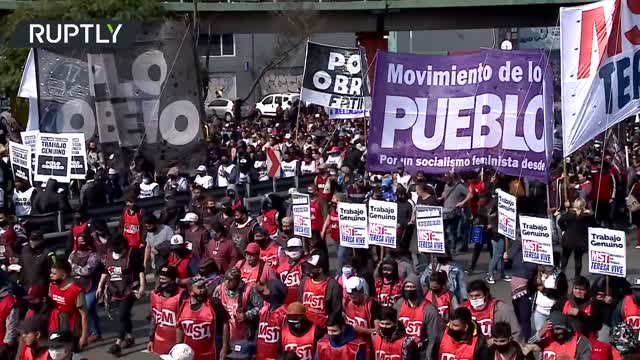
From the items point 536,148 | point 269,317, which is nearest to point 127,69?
point 536,148

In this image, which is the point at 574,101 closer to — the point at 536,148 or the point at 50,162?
the point at 536,148

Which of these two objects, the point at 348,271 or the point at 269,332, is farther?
the point at 348,271

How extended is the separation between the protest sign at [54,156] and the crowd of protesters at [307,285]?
0.38 m

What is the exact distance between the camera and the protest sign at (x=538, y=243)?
13039 millimetres

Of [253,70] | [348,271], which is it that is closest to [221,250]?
[348,271]

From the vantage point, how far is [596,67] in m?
13.7

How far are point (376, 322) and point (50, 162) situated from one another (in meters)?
9.04

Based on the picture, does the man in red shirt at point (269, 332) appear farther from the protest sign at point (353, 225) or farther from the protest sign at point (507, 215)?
the protest sign at point (507, 215)

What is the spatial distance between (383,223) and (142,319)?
3.29 metres

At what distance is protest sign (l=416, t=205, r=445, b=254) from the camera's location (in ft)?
47.4

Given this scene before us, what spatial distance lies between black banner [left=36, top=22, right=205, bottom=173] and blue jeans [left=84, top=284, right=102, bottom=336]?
5826mm

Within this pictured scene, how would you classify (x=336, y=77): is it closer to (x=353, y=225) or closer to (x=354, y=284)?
(x=353, y=225)

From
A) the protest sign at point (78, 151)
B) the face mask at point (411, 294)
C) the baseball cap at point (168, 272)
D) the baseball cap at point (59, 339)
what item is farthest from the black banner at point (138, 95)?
the baseball cap at point (59, 339)

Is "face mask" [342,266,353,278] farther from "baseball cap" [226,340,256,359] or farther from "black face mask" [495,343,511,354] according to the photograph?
"black face mask" [495,343,511,354]
